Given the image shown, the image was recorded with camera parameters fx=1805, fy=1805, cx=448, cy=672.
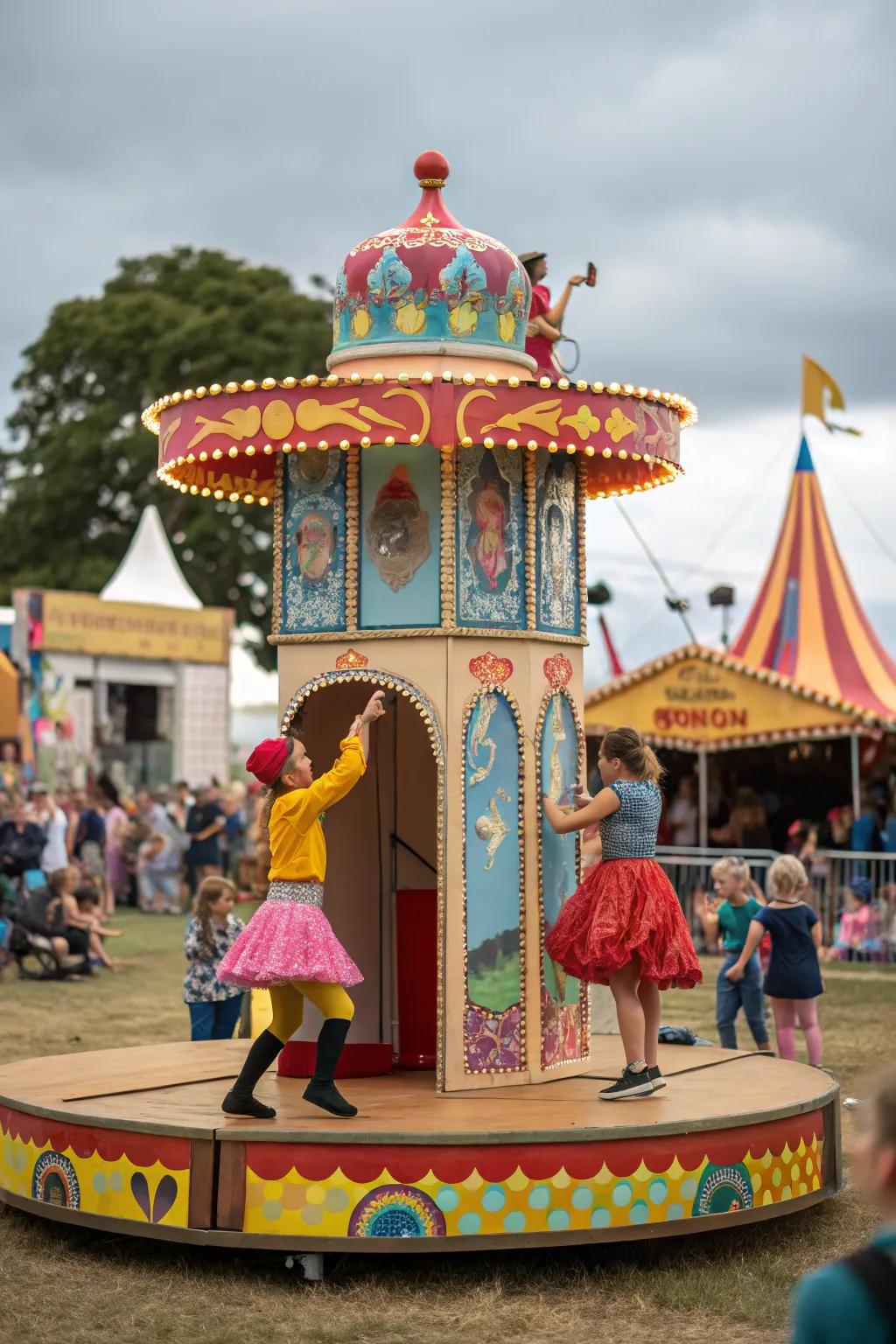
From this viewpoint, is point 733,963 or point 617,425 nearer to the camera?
point 617,425

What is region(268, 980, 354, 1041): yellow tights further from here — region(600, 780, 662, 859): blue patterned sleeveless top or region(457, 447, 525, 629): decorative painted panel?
region(457, 447, 525, 629): decorative painted panel

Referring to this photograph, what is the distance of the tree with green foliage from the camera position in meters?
38.5

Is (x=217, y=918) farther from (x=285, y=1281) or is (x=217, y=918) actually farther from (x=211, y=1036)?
(x=285, y=1281)

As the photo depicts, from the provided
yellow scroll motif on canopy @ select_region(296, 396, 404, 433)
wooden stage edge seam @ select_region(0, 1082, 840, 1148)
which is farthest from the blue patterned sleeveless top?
yellow scroll motif on canopy @ select_region(296, 396, 404, 433)

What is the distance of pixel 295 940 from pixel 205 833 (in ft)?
50.3

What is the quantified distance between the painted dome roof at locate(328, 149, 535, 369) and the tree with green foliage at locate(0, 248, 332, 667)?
29.4 meters

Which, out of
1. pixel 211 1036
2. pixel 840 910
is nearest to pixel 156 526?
pixel 840 910

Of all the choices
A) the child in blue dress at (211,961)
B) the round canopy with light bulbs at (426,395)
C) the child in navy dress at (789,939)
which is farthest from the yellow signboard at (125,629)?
the child in navy dress at (789,939)

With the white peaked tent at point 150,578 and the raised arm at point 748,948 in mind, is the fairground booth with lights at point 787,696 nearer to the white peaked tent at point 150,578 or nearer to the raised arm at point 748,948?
the white peaked tent at point 150,578

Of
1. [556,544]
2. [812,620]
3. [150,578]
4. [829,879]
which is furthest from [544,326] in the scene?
[150,578]

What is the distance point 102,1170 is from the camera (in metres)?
6.91

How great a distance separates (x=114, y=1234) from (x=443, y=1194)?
1656mm

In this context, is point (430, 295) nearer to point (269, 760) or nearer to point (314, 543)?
point (314, 543)

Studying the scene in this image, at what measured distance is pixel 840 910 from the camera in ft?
63.4
